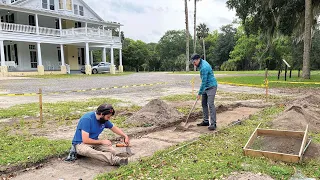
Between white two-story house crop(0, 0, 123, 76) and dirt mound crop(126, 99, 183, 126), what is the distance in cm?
1989

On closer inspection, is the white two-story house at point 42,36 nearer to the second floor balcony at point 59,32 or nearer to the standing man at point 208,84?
the second floor balcony at point 59,32

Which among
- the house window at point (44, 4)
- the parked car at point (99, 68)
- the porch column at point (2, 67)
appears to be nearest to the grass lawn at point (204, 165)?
the porch column at point (2, 67)

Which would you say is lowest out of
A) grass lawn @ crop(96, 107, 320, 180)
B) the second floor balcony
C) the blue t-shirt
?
grass lawn @ crop(96, 107, 320, 180)

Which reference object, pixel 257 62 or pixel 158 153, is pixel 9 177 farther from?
pixel 257 62

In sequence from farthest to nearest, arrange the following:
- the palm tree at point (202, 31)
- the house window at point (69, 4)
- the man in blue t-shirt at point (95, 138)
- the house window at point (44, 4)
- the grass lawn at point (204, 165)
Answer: the palm tree at point (202, 31)
the house window at point (69, 4)
the house window at point (44, 4)
the man in blue t-shirt at point (95, 138)
the grass lawn at point (204, 165)

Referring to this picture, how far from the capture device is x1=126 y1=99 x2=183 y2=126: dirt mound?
6.65m

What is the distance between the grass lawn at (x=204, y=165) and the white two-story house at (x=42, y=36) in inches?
886

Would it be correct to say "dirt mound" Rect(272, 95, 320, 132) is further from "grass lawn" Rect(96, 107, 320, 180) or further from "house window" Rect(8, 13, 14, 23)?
"house window" Rect(8, 13, 14, 23)

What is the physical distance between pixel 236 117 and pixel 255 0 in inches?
543

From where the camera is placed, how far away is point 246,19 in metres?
21.2

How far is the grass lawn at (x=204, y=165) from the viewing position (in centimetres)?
360

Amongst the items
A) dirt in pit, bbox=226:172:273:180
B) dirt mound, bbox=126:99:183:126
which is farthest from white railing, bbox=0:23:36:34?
dirt in pit, bbox=226:172:273:180

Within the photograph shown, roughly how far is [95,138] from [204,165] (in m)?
1.68

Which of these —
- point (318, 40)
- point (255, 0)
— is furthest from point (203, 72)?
point (318, 40)
